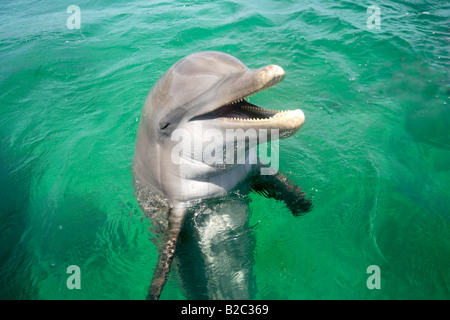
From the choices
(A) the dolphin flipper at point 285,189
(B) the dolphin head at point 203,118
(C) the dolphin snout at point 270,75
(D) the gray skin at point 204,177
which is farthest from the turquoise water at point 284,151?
(C) the dolphin snout at point 270,75

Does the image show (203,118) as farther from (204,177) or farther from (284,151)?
(284,151)

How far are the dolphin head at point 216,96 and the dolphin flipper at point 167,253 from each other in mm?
1226

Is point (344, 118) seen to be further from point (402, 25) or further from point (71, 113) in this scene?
point (71, 113)

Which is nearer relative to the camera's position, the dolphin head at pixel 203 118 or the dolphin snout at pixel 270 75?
the dolphin snout at pixel 270 75

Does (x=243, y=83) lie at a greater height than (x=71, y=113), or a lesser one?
greater

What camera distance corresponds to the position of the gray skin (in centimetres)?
346

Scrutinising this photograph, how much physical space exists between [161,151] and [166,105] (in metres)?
0.73

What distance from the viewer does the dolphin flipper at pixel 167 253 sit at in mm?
3825

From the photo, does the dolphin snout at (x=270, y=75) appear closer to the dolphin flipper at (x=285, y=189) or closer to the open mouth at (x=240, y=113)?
the open mouth at (x=240, y=113)

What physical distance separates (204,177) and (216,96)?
1.26 metres

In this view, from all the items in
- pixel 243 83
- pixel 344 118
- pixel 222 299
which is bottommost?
pixel 222 299

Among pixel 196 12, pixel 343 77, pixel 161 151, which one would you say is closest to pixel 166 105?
pixel 161 151

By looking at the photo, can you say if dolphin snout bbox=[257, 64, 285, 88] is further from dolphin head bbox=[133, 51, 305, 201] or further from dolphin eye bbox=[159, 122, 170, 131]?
dolphin eye bbox=[159, 122, 170, 131]

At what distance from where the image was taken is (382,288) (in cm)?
416
